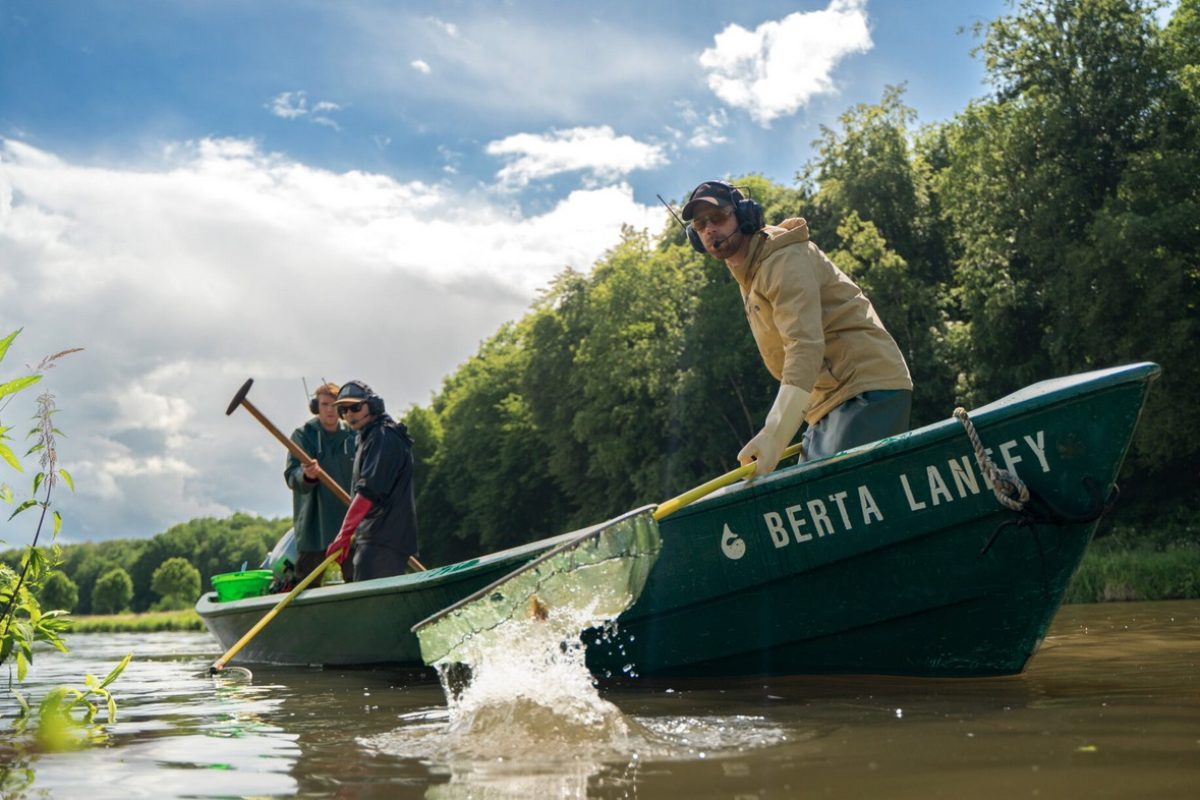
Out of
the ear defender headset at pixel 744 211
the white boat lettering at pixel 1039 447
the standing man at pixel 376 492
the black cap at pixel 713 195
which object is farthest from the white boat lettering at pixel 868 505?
the standing man at pixel 376 492

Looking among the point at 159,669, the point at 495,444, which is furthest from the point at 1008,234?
the point at 495,444

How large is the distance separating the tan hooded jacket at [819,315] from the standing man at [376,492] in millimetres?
3114

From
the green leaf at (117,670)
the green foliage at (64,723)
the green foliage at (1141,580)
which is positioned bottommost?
the green foliage at (1141,580)

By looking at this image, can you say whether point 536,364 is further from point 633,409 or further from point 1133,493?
point 1133,493

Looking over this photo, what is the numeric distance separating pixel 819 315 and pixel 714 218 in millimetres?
689

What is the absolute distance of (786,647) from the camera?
519 centimetres

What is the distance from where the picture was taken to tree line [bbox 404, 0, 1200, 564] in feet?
76.4

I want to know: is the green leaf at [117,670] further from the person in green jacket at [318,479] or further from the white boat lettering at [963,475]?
the person in green jacket at [318,479]

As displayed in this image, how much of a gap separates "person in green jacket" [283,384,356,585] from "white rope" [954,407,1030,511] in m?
5.97

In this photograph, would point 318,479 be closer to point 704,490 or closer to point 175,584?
point 704,490

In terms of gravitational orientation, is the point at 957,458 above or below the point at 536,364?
below

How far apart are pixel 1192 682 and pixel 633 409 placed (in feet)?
104

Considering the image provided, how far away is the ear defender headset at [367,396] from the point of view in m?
7.45

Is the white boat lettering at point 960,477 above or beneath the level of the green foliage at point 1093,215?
beneath
